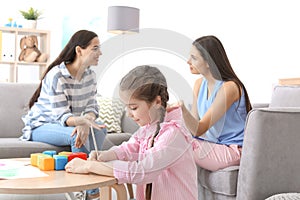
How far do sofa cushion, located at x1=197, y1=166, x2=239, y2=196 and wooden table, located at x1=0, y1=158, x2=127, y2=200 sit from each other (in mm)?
639

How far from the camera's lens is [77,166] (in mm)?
1630

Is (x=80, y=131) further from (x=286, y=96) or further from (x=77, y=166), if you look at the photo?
(x=286, y=96)

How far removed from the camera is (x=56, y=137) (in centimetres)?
270

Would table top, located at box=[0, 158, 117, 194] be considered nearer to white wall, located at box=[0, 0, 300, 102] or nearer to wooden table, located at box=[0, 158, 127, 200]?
wooden table, located at box=[0, 158, 127, 200]

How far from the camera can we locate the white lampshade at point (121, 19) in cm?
419

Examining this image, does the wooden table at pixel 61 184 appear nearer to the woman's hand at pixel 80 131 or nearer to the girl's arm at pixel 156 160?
the girl's arm at pixel 156 160

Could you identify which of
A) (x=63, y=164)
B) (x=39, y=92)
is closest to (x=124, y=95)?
(x=63, y=164)

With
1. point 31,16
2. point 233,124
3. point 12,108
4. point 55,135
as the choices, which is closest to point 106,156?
point 233,124

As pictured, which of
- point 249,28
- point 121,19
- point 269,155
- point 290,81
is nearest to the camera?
point 269,155

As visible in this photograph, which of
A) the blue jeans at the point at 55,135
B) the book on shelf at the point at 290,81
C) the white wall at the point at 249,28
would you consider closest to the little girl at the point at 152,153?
the blue jeans at the point at 55,135

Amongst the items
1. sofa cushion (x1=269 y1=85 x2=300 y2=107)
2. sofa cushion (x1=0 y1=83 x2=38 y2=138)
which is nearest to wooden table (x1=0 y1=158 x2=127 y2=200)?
sofa cushion (x1=269 y1=85 x2=300 y2=107)

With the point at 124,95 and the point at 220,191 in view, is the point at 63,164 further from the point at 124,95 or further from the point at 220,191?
the point at 220,191

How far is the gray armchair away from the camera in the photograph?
77.7 inches

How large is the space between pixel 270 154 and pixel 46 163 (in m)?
Result: 0.91
